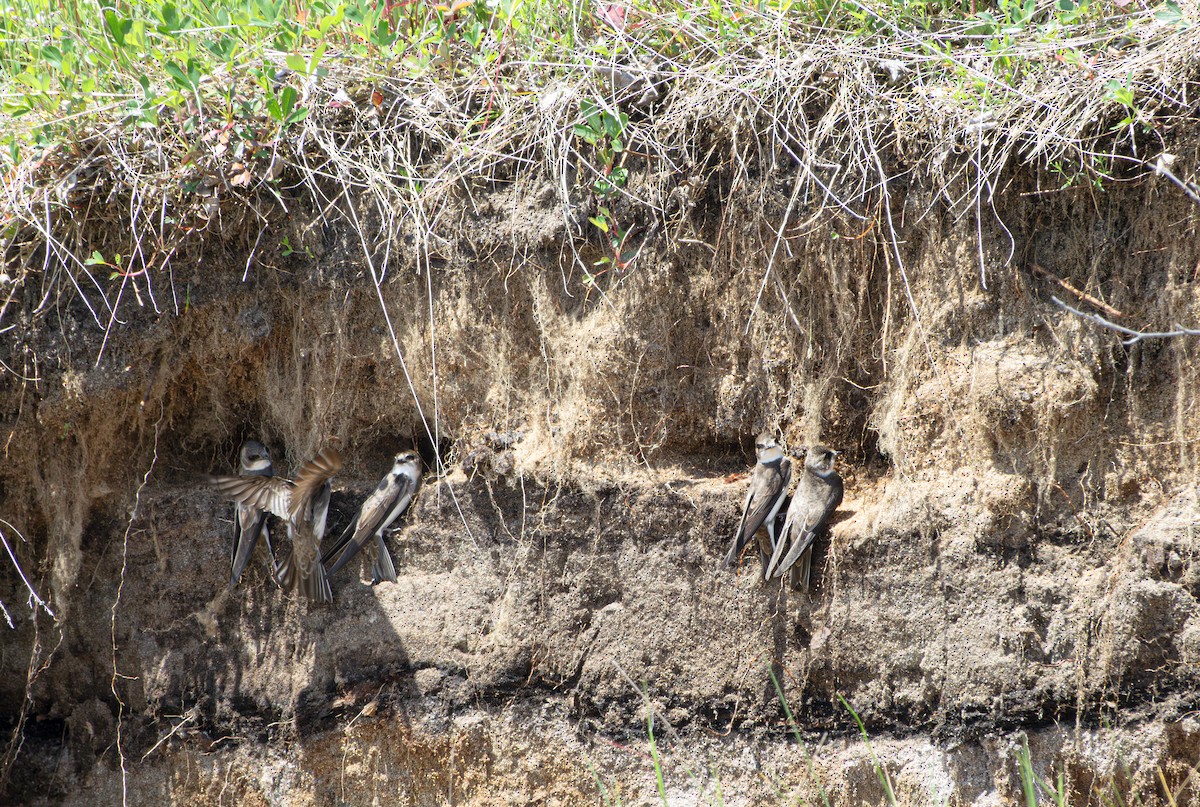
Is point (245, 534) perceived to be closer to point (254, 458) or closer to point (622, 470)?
point (254, 458)

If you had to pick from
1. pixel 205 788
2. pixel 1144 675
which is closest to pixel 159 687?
pixel 205 788

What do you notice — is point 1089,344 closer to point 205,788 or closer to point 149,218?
point 149,218

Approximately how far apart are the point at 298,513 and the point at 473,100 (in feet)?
5.47

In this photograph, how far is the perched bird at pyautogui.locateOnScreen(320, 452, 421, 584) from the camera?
11.8ft

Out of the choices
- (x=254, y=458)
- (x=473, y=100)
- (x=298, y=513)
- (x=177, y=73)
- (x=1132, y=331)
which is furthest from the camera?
(x=254, y=458)

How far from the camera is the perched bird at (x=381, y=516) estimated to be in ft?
11.8

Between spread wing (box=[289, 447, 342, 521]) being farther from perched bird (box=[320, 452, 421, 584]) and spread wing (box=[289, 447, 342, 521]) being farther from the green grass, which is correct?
the green grass

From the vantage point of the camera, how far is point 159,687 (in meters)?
3.79

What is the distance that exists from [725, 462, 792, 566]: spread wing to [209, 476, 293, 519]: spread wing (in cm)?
170

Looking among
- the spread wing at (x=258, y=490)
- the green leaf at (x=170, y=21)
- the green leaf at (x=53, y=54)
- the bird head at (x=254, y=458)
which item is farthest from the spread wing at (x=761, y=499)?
the green leaf at (x=53, y=54)

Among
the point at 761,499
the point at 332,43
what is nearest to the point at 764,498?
the point at 761,499

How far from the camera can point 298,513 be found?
364 centimetres

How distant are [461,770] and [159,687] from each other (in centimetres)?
126

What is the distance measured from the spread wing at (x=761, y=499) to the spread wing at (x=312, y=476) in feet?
4.83
